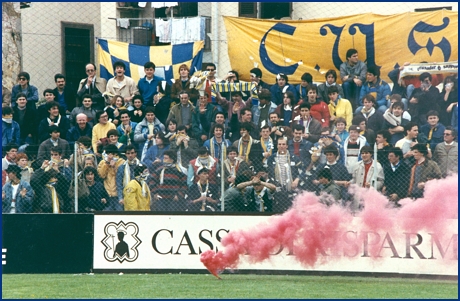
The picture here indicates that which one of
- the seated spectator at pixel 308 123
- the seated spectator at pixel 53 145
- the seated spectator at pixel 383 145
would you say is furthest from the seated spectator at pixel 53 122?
the seated spectator at pixel 383 145

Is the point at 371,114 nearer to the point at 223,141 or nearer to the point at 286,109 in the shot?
the point at 286,109

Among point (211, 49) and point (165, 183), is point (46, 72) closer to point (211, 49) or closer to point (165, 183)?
point (211, 49)

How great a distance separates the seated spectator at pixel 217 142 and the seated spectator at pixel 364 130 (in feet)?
7.14

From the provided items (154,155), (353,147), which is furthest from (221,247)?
(353,147)

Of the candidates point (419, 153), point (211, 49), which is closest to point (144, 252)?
point (419, 153)

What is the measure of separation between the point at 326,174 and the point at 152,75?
5165 millimetres

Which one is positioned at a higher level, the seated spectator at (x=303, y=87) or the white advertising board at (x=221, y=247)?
the seated spectator at (x=303, y=87)

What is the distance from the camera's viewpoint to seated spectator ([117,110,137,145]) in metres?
16.6

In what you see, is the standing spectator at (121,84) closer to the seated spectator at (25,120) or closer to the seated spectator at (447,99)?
the seated spectator at (25,120)

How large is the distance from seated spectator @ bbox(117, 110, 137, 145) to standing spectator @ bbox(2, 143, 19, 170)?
6.52 feet

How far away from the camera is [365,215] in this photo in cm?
1415

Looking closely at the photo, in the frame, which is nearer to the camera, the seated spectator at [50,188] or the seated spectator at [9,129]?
the seated spectator at [50,188]

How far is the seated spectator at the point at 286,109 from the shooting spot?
54.6 ft

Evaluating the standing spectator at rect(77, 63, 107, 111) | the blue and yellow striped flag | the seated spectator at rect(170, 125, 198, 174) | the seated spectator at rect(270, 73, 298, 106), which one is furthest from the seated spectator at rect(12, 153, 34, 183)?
the seated spectator at rect(270, 73, 298, 106)
